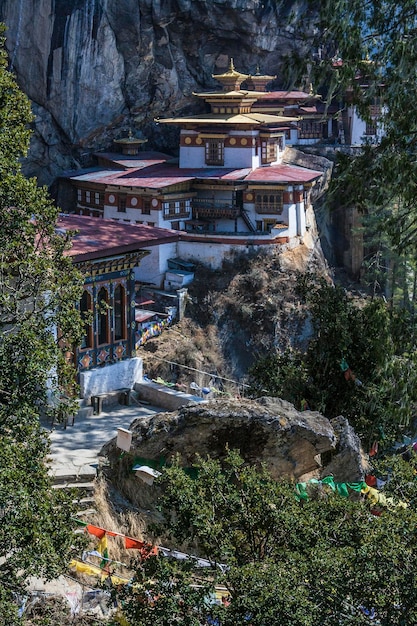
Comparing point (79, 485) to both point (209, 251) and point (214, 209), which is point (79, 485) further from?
point (214, 209)

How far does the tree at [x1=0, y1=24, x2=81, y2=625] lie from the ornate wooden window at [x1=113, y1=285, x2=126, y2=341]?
706 centimetres

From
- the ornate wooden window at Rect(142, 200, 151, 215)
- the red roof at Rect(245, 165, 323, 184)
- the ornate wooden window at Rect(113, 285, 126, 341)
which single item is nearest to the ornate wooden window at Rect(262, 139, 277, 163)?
the red roof at Rect(245, 165, 323, 184)

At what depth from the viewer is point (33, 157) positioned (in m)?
41.9

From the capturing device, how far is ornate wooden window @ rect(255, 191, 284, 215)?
131 ft

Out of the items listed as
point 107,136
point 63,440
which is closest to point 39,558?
point 63,440

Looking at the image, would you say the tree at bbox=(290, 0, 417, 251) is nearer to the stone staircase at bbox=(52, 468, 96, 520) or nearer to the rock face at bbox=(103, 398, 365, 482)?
the rock face at bbox=(103, 398, 365, 482)

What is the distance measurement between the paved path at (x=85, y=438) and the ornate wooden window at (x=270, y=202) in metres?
22.6

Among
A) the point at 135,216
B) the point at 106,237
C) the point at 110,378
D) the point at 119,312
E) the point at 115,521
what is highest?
the point at 106,237

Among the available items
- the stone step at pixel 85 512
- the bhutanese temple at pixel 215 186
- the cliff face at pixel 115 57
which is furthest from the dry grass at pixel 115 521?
the cliff face at pixel 115 57

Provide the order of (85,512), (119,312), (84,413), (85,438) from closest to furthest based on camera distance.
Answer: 1. (85,512)
2. (85,438)
3. (84,413)
4. (119,312)

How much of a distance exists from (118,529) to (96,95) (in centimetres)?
3167

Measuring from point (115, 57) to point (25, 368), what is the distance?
115ft

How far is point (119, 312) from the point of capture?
19.2 metres

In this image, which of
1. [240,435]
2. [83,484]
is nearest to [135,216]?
[240,435]
